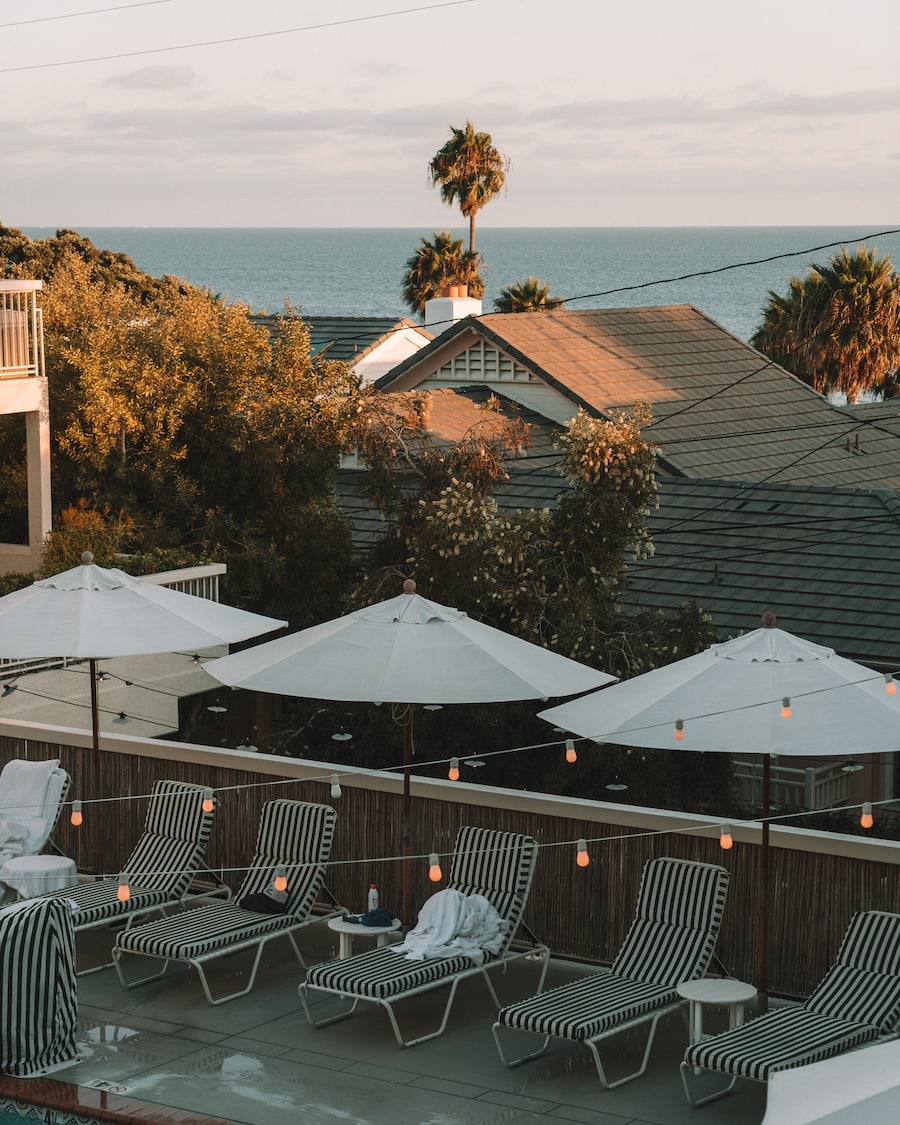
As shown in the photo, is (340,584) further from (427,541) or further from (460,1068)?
(460,1068)

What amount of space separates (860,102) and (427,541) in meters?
68.6

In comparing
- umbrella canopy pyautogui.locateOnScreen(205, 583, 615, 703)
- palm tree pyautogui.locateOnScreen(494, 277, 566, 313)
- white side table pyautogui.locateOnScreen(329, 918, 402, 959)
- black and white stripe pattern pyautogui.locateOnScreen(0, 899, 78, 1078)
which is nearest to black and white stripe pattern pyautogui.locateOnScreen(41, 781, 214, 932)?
umbrella canopy pyautogui.locateOnScreen(205, 583, 615, 703)

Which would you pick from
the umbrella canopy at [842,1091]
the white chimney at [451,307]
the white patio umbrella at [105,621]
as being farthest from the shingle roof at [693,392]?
the umbrella canopy at [842,1091]

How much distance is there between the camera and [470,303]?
34.4 meters

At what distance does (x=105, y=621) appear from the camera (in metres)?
12.3

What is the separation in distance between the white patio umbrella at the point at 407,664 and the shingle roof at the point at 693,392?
1303cm

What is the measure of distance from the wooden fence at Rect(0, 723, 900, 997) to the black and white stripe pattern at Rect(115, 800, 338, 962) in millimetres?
286

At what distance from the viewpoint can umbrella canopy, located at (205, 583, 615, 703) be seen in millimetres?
10758

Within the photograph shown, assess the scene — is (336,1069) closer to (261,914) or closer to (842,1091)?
(261,914)

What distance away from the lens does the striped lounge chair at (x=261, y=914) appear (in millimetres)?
10594

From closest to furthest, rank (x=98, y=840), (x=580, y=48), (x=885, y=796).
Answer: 1. (x=98, y=840)
2. (x=885, y=796)
3. (x=580, y=48)

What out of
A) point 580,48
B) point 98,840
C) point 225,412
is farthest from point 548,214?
point 98,840

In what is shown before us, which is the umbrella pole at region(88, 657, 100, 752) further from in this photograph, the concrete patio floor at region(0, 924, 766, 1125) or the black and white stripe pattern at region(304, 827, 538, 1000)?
the black and white stripe pattern at region(304, 827, 538, 1000)

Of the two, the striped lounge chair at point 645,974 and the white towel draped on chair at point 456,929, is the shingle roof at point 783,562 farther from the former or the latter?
the white towel draped on chair at point 456,929
